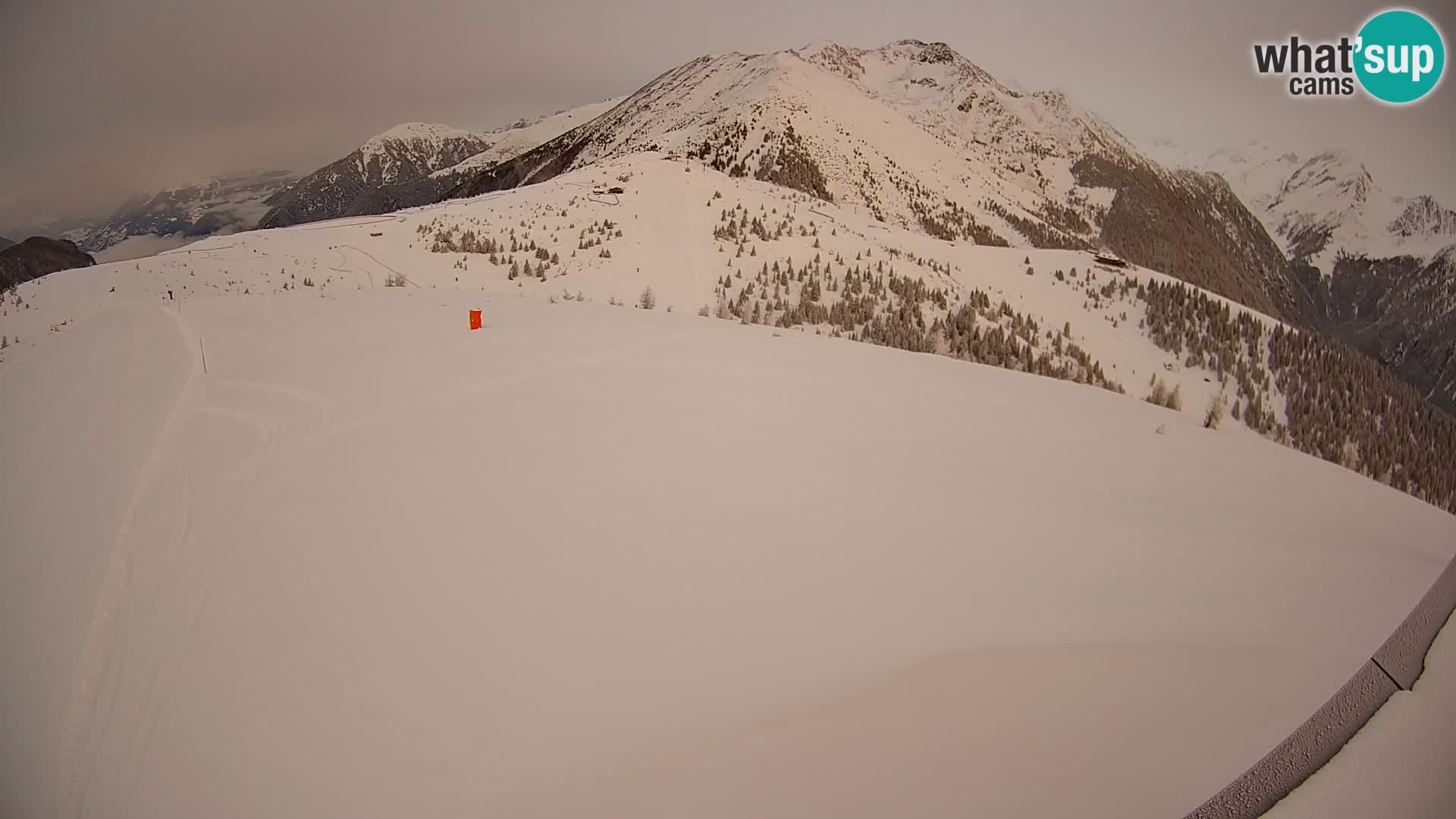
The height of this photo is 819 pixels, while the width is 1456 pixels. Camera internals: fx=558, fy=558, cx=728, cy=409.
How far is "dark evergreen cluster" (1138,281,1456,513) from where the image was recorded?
8617 mm

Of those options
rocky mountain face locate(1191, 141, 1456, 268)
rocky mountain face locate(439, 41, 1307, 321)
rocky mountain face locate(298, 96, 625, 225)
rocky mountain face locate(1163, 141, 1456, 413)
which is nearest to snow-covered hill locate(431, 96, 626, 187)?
rocky mountain face locate(298, 96, 625, 225)

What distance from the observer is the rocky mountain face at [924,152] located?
34531 millimetres

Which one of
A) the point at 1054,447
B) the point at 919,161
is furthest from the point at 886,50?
the point at 1054,447

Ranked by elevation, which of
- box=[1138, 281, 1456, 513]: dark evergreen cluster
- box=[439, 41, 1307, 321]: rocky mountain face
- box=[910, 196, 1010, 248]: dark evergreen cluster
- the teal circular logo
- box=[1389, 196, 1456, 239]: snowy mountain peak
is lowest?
box=[1138, 281, 1456, 513]: dark evergreen cluster

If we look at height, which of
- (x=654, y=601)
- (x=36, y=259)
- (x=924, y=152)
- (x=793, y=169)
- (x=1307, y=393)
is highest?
(x=924, y=152)

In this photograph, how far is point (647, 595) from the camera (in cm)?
146

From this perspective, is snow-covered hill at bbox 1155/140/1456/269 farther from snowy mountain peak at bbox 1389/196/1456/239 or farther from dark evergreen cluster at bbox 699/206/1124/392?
dark evergreen cluster at bbox 699/206/1124/392

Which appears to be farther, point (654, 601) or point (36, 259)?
point (36, 259)

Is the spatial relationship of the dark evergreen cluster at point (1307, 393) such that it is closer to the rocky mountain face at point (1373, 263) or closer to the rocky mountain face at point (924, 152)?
the rocky mountain face at point (924, 152)

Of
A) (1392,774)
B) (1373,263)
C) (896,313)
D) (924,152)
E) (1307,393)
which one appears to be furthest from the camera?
(1373,263)

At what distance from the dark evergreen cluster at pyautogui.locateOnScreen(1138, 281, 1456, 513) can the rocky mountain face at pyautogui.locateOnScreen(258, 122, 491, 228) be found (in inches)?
5907

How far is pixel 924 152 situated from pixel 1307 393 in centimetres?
4199

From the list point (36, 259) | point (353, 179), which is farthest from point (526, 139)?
point (353, 179)

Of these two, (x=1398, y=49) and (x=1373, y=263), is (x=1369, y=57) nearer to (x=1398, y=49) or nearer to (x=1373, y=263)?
(x=1398, y=49)
